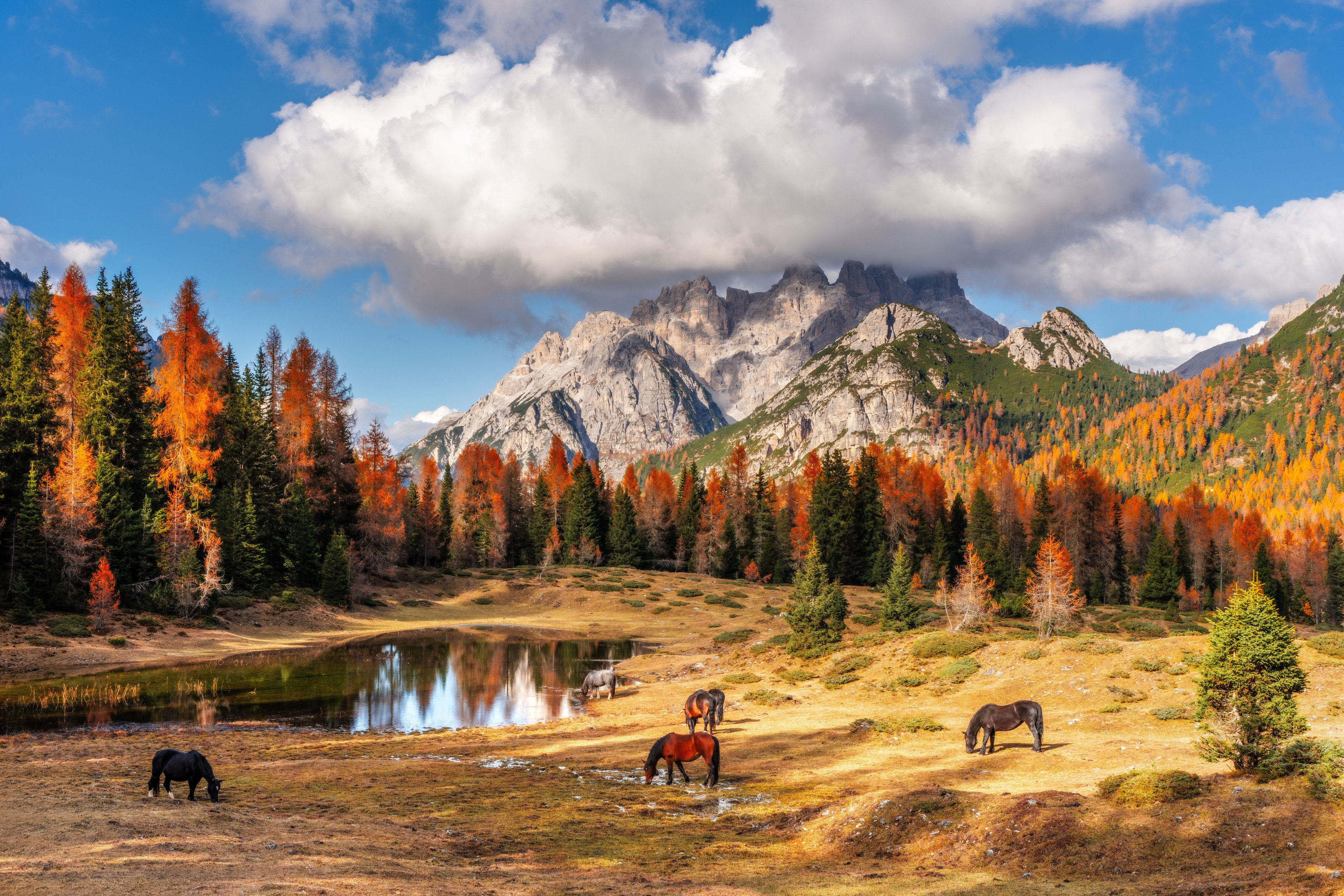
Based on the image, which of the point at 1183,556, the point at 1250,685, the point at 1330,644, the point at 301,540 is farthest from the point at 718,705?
the point at 1183,556

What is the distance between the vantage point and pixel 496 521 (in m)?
108

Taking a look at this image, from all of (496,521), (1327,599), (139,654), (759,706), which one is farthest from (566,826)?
(1327,599)

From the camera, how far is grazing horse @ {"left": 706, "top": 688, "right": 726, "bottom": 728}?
2667cm

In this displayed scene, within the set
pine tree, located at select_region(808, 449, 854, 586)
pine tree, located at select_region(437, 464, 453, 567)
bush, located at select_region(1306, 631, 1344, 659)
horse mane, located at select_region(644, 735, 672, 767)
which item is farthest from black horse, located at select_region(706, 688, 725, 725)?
pine tree, located at select_region(437, 464, 453, 567)

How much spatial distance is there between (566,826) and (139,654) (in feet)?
136

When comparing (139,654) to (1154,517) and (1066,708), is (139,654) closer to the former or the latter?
(1066,708)

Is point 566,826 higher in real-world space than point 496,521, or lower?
lower

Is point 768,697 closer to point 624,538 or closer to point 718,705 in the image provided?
point 718,705

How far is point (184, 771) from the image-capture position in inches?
603

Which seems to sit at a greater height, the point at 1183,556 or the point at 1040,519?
the point at 1040,519

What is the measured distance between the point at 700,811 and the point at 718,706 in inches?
416

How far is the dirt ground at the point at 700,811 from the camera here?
10969 millimetres

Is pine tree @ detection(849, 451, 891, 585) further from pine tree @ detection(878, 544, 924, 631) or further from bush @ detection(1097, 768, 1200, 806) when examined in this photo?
bush @ detection(1097, 768, 1200, 806)

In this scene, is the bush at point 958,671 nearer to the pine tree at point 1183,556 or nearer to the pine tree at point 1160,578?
the pine tree at point 1160,578
